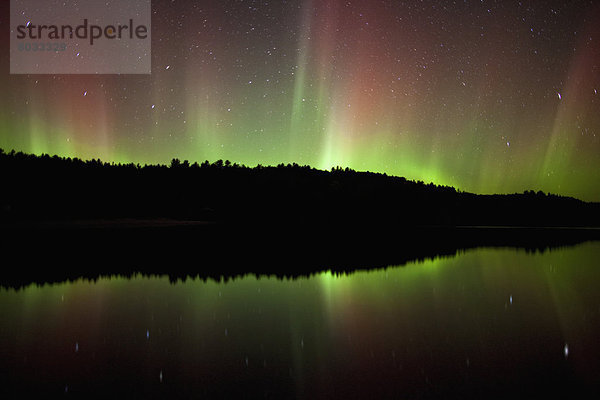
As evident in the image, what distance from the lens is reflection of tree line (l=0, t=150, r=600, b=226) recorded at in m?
68.4

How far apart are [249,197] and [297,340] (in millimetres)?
85499

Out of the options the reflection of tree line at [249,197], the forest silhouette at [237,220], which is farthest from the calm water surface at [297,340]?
the reflection of tree line at [249,197]

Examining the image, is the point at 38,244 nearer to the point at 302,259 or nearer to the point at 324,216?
the point at 302,259

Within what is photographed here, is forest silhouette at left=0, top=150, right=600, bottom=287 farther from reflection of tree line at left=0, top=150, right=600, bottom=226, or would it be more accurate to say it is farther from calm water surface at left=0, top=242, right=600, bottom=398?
calm water surface at left=0, top=242, right=600, bottom=398

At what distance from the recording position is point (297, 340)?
8.23m

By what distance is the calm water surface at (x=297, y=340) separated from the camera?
6.04 metres

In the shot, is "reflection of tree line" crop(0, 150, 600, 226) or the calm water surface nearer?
the calm water surface

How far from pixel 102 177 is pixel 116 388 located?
272 ft

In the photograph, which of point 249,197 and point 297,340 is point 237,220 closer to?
point 249,197

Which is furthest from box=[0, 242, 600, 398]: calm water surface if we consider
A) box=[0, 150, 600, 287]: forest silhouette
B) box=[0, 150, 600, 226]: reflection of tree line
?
box=[0, 150, 600, 226]: reflection of tree line

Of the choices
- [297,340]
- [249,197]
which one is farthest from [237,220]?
[297,340]

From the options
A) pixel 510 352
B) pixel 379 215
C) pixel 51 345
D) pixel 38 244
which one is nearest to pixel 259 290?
pixel 51 345

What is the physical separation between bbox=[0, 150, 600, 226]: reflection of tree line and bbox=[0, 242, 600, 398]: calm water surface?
2081 inches

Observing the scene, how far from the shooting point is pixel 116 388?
5887 mm
